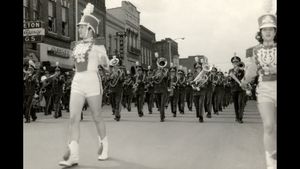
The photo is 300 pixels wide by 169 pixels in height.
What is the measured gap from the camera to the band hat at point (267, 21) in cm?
581

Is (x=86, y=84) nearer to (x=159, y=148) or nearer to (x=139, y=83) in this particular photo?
(x=159, y=148)

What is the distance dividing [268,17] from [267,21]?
0.05 meters

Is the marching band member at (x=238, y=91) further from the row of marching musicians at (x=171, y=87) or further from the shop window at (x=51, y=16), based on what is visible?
the shop window at (x=51, y=16)

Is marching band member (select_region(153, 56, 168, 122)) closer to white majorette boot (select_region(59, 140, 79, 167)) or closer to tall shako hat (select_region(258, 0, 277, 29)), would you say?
white majorette boot (select_region(59, 140, 79, 167))

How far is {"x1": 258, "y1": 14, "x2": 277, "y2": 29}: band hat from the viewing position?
581cm

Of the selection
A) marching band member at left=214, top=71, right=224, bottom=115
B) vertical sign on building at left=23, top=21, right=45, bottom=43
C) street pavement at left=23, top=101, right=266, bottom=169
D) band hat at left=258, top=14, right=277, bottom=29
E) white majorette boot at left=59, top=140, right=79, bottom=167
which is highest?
vertical sign on building at left=23, top=21, right=45, bottom=43

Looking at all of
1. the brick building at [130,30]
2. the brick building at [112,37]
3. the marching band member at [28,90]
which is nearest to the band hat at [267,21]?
the marching band member at [28,90]

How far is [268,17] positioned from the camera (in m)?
5.84

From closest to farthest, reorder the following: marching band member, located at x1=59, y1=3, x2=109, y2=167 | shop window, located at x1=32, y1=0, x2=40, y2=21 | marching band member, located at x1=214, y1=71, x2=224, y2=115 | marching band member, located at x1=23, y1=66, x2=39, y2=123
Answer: marching band member, located at x1=59, y1=3, x2=109, y2=167, marching band member, located at x1=23, y1=66, x2=39, y2=123, marching band member, located at x1=214, y1=71, x2=224, y2=115, shop window, located at x1=32, y1=0, x2=40, y2=21

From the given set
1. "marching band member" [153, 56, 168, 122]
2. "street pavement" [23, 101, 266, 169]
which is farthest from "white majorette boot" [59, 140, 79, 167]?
"marching band member" [153, 56, 168, 122]

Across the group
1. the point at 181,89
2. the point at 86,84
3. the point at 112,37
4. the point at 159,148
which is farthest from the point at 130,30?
the point at 86,84
